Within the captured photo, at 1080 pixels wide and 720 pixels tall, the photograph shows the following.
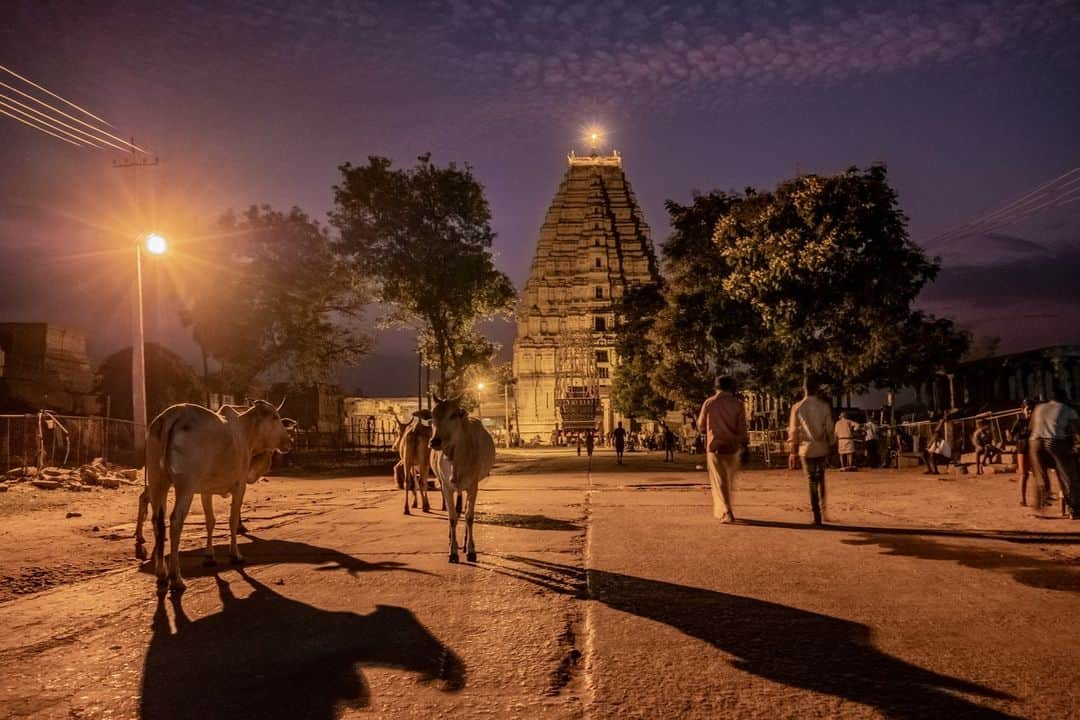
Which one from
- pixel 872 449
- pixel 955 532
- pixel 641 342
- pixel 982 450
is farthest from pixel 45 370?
pixel 641 342

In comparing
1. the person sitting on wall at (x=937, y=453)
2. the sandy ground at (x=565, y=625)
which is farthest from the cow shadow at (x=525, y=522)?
the person sitting on wall at (x=937, y=453)

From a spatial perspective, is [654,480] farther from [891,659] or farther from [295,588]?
[891,659]

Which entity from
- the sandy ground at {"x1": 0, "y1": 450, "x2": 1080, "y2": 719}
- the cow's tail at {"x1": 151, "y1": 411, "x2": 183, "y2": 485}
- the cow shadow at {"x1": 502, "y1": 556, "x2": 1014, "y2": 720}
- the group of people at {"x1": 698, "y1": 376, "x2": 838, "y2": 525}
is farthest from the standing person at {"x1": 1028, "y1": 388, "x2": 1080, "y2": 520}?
the cow's tail at {"x1": 151, "y1": 411, "x2": 183, "y2": 485}

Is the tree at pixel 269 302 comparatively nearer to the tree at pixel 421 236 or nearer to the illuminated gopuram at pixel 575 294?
the tree at pixel 421 236

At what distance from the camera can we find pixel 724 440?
9.62 metres

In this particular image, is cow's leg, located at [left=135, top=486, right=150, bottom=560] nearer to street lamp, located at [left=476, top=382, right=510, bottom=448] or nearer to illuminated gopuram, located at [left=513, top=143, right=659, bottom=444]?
street lamp, located at [left=476, top=382, right=510, bottom=448]

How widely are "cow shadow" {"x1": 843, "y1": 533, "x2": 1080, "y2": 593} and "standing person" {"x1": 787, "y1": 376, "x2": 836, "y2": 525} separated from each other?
104 cm

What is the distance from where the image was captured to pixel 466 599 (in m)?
5.12

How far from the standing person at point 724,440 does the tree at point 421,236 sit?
26.3m

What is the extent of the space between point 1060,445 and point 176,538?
32.9 ft

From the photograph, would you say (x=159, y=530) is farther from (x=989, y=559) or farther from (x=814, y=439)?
(x=814, y=439)

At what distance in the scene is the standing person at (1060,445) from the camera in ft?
30.6

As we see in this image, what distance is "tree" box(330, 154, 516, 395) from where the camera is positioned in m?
35.3

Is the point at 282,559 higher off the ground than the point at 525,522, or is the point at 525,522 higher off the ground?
the point at 282,559
